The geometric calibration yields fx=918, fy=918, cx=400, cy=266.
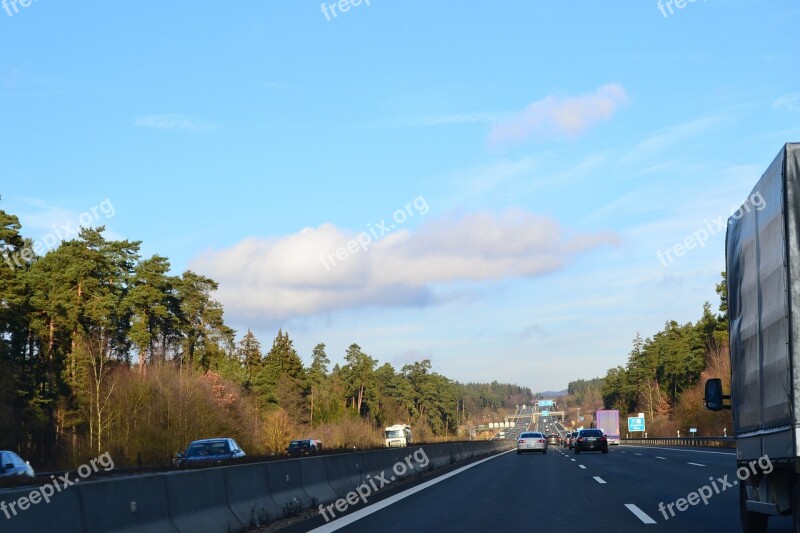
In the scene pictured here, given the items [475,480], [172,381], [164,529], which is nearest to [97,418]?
[172,381]

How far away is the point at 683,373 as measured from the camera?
153 m

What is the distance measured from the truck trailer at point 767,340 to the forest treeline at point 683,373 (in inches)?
2369

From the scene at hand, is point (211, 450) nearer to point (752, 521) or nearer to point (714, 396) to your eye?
point (714, 396)

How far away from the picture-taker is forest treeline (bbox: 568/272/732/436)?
92.6 m

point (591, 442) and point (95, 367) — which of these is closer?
point (591, 442)

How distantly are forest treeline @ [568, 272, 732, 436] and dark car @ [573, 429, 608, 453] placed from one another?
2122cm

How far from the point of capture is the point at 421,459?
27812 mm

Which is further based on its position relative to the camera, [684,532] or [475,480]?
[475,480]

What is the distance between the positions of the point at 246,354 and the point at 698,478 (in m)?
129

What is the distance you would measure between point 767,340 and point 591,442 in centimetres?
4210

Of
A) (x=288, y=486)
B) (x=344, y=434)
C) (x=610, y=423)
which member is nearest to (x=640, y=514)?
(x=288, y=486)

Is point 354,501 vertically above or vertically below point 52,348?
below

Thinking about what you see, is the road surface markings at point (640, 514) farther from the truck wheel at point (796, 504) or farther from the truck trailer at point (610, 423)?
the truck trailer at point (610, 423)

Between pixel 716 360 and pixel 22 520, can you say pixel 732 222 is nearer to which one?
pixel 22 520
